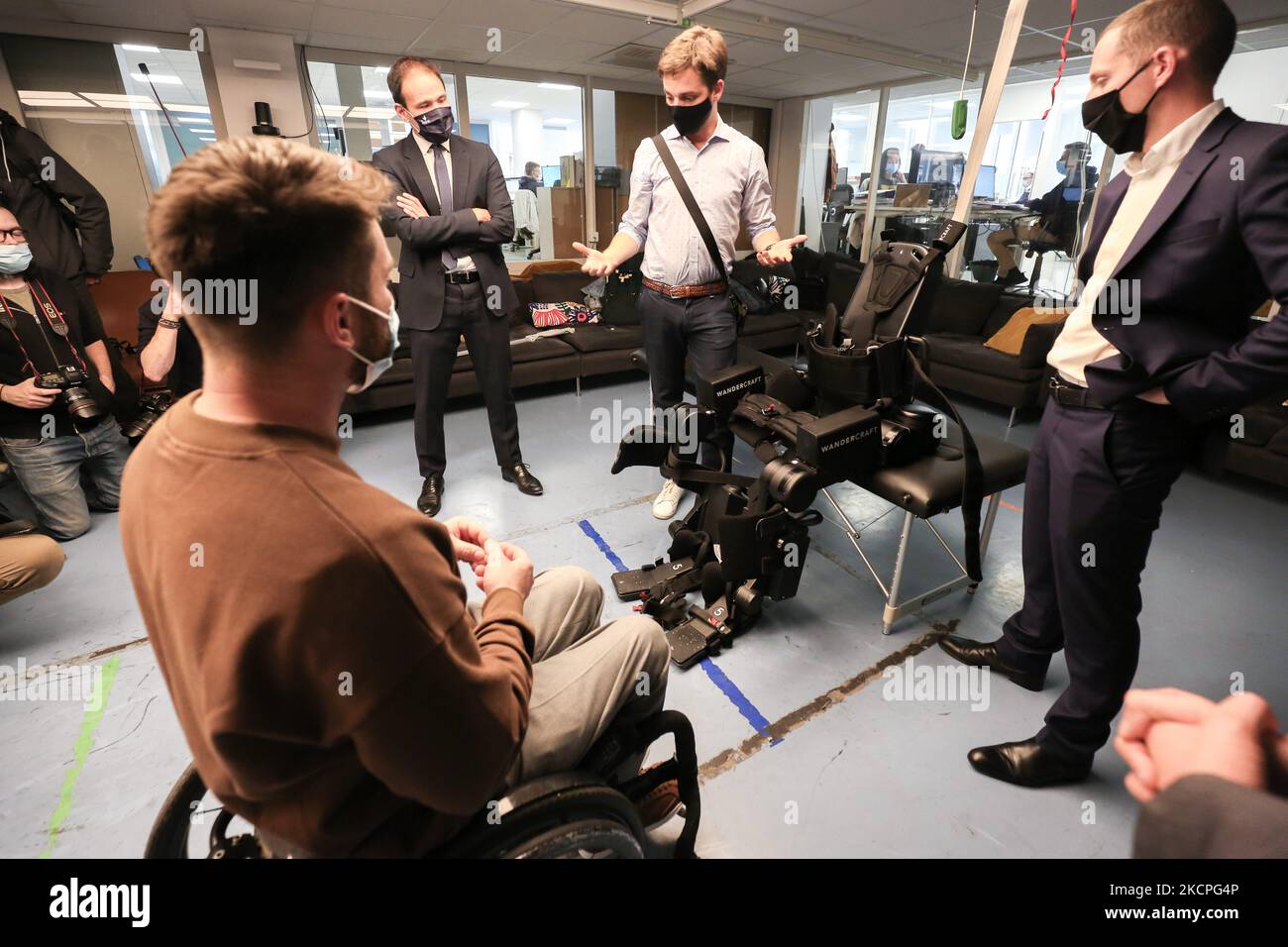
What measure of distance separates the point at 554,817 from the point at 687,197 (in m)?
2.36

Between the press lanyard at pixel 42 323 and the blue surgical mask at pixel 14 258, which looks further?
the press lanyard at pixel 42 323

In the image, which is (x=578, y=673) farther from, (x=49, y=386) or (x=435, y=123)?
(x=49, y=386)

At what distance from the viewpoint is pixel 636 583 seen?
2.33 metres

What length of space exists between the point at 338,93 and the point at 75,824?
559cm

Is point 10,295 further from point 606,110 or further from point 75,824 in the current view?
point 606,110

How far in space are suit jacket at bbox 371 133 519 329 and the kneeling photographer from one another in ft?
4.63

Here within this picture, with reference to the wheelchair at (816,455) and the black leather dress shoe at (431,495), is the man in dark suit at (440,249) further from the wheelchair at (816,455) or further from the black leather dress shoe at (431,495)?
the wheelchair at (816,455)

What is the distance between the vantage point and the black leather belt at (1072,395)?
1370 mm

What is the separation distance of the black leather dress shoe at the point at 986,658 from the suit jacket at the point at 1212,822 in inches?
60.4

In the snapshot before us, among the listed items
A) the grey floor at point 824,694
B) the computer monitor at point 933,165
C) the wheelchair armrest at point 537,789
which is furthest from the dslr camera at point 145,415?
the computer monitor at point 933,165

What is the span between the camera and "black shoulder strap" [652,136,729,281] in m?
2.49

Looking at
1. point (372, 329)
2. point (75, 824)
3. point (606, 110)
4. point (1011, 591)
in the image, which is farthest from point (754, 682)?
point (606, 110)

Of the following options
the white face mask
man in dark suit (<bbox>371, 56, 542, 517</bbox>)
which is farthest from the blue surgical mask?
the white face mask
